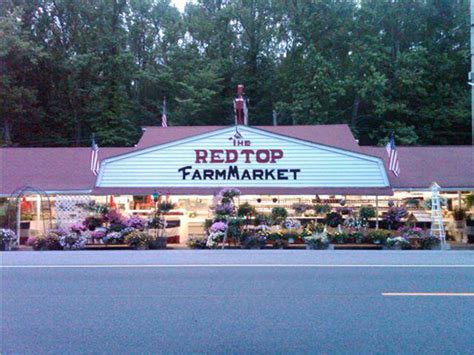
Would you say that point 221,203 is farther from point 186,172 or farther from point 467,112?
point 467,112

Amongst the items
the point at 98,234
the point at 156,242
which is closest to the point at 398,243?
the point at 156,242

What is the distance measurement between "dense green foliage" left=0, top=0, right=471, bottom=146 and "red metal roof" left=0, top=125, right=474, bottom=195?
37.6 ft

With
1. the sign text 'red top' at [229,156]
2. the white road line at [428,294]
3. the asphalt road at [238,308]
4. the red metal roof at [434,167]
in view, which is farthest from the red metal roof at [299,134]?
the white road line at [428,294]

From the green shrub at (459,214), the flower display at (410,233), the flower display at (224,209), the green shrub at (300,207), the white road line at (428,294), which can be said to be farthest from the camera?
the green shrub at (459,214)

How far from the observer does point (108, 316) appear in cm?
796

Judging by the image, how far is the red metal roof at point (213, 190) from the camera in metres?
22.0

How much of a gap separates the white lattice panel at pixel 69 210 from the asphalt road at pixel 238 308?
8.83 m

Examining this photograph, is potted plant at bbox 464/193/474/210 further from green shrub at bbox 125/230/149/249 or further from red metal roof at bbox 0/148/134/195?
red metal roof at bbox 0/148/134/195

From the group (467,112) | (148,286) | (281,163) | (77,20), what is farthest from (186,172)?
(77,20)

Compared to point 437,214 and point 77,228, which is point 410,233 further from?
point 77,228

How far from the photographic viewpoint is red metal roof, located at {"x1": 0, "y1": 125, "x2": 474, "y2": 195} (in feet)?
72.3

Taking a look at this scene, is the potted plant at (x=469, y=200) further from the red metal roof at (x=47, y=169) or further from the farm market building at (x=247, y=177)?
the red metal roof at (x=47, y=169)

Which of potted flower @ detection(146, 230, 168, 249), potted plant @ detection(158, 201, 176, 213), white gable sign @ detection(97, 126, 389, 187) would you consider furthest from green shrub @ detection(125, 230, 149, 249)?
white gable sign @ detection(97, 126, 389, 187)

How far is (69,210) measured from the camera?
22.2 m
